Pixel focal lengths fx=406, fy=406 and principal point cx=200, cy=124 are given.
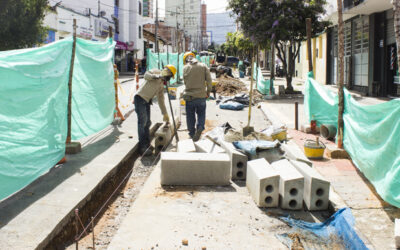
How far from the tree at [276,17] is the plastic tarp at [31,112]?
13208 mm

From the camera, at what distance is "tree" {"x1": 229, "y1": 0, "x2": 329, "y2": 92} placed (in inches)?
713

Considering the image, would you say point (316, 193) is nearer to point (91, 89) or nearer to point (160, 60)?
point (91, 89)

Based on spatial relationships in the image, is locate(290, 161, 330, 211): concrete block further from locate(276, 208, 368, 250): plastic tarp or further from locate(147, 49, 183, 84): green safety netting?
locate(147, 49, 183, 84): green safety netting

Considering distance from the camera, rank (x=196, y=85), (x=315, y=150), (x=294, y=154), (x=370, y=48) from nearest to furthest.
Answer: (x=294, y=154), (x=315, y=150), (x=196, y=85), (x=370, y=48)

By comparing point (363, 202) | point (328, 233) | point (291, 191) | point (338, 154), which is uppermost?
point (338, 154)

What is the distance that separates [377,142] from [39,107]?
4.40 meters

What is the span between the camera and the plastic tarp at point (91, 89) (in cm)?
729

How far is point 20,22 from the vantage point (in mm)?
18562

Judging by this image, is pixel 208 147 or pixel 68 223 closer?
pixel 68 223

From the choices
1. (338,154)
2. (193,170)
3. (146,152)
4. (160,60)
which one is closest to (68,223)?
(193,170)

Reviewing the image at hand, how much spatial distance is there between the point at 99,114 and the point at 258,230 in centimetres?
511

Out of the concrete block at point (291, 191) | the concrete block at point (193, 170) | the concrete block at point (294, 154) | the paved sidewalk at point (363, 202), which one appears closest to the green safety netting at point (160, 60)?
the concrete block at point (294, 154)

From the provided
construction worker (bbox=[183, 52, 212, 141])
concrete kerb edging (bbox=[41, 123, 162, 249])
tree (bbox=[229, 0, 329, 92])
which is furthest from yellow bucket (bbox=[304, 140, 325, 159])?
tree (bbox=[229, 0, 329, 92])

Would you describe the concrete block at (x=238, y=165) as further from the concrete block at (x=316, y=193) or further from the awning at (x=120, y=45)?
the awning at (x=120, y=45)
